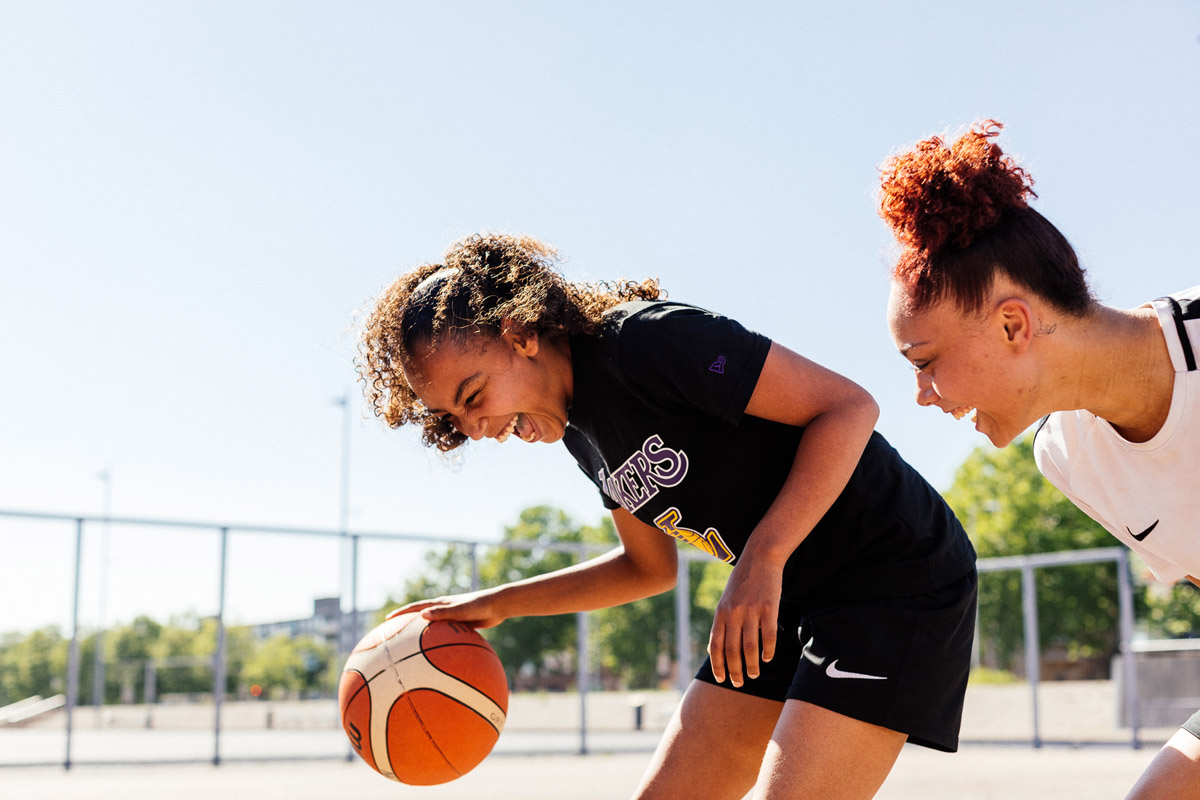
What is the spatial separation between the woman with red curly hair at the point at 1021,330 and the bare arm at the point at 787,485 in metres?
0.19

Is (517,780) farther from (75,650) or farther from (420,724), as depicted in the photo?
(420,724)

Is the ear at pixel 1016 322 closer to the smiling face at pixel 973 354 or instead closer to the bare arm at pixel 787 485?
the smiling face at pixel 973 354

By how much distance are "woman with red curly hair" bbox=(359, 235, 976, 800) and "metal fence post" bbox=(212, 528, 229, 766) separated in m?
8.76

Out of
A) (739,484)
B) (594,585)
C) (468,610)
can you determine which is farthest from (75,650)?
(739,484)

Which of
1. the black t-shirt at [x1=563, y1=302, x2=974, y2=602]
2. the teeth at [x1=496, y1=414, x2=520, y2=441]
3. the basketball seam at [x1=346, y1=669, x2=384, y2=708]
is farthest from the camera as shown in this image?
the basketball seam at [x1=346, y1=669, x2=384, y2=708]

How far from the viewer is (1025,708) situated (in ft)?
68.0

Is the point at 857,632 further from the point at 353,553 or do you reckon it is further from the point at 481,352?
the point at 353,553

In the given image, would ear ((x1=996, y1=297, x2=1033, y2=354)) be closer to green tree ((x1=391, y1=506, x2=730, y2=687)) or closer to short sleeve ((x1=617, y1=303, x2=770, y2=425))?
short sleeve ((x1=617, y1=303, x2=770, y2=425))

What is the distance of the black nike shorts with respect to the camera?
8.38 ft

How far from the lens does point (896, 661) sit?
8.54 feet

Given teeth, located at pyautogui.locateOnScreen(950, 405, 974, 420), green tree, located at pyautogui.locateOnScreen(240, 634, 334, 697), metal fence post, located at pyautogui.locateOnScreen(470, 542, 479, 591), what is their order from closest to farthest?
teeth, located at pyautogui.locateOnScreen(950, 405, 974, 420), green tree, located at pyautogui.locateOnScreen(240, 634, 334, 697), metal fence post, located at pyautogui.locateOnScreen(470, 542, 479, 591)

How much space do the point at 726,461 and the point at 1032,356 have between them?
2.43 feet

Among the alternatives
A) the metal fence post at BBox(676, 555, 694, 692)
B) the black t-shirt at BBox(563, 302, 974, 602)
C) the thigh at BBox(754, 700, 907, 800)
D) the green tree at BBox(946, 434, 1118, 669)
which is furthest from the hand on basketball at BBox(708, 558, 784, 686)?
the green tree at BBox(946, 434, 1118, 669)

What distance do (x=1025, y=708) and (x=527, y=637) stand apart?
11.6m
